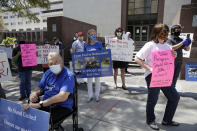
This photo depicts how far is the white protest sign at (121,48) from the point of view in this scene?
454 cm

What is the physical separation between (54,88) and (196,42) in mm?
5734

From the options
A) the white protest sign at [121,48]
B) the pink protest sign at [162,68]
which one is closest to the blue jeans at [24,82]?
the white protest sign at [121,48]

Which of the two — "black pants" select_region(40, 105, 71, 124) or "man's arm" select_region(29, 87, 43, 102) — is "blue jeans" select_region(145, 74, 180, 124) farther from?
"man's arm" select_region(29, 87, 43, 102)

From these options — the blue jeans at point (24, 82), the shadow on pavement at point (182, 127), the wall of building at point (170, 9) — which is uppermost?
the wall of building at point (170, 9)

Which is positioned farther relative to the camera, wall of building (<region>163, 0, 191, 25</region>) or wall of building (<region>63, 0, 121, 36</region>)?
wall of building (<region>63, 0, 121, 36</region>)

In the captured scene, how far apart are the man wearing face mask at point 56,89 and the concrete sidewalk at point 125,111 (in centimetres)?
76

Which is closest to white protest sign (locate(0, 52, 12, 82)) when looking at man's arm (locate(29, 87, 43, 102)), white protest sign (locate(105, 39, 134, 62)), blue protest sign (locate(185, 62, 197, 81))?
man's arm (locate(29, 87, 43, 102))

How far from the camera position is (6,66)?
3.01 meters

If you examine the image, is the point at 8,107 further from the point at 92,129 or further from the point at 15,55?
the point at 15,55

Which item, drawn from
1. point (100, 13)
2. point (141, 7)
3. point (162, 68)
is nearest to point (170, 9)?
point (141, 7)

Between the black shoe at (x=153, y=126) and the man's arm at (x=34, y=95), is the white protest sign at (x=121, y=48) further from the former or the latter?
the man's arm at (x=34, y=95)

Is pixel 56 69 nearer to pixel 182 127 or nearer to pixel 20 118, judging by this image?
pixel 20 118

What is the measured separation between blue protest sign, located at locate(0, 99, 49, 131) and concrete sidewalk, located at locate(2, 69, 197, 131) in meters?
1.02

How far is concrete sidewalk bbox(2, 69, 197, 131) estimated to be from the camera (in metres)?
2.67
